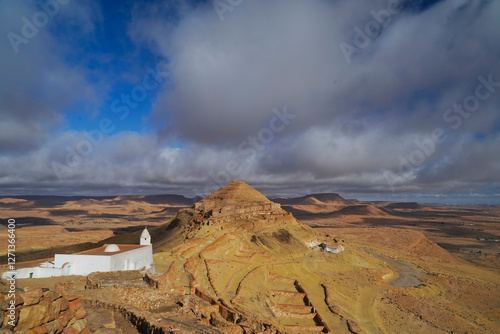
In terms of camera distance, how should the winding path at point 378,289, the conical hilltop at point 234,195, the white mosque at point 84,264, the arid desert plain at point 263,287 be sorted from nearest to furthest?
the arid desert plain at point 263,287, the white mosque at point 84,264, the winding path at point 378,289, the conical hilltop at point 234,195

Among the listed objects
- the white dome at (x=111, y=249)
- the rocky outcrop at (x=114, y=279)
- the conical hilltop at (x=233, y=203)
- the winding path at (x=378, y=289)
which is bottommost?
the winding path at (x=378, y=289)

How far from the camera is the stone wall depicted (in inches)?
293

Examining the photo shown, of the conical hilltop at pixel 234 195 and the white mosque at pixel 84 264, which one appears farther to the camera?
the conical hilltop at pixel 234 195

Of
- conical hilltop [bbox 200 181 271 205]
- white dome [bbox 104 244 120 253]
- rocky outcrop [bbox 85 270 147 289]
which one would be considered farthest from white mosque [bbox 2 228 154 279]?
conical hilltop [bbox 200 181 271 205]

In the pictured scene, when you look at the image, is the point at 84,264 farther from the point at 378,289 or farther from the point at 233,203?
the point at 233,203

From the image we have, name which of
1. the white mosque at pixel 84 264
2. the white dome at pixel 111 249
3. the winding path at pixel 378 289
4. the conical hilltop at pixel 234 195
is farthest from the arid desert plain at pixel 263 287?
the conical hilltop at pixel 234 195

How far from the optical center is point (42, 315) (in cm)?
823

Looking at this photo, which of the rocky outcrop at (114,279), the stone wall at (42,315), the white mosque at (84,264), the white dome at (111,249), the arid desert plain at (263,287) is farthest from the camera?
the white dome at (111,249)

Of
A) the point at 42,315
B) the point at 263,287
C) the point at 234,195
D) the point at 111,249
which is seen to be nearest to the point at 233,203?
the point at 234,195

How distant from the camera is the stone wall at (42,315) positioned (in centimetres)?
743

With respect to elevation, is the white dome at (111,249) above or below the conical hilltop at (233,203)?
below

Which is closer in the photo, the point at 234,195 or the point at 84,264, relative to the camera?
the point at 84,264

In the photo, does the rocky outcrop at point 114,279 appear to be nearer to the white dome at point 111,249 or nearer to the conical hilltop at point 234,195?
the white dome at point 111,249

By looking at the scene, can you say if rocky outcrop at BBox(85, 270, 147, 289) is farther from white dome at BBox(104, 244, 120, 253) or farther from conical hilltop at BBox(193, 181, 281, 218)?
conical hilltop at BBox(193, 181, 281, 218)
